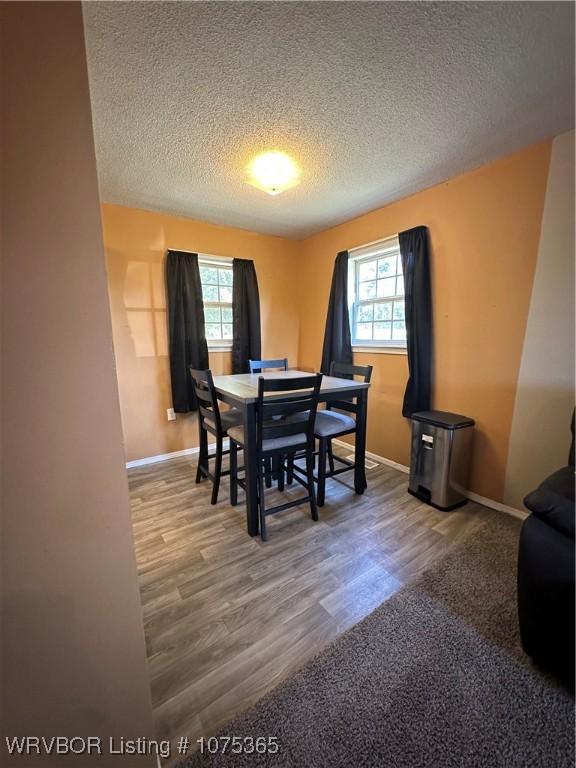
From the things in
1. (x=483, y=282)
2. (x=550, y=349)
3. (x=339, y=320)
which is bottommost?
(x=550, y=349)

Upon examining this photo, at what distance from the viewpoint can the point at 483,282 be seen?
217 centimetres

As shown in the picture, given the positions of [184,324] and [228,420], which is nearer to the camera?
[228,420]

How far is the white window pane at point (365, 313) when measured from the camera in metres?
3.15

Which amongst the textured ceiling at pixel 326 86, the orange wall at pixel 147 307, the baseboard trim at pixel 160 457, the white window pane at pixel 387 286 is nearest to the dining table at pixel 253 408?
the orange wall at pixel 147 307

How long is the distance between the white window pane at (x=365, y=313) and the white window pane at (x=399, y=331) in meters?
0.33

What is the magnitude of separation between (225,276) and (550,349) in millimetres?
3002

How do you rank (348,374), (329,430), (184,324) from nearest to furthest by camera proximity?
(329,430) → (348,374) → (184,324)

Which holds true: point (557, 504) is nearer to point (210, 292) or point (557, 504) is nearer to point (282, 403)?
point (282, 403)

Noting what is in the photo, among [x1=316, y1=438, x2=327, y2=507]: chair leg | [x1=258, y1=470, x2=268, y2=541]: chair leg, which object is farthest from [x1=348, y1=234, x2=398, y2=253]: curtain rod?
[x1=258, y1=470, x2=268, y2=541]: chair leg

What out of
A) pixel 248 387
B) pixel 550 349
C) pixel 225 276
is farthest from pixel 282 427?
pixel 225 276

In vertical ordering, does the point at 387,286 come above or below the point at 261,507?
above

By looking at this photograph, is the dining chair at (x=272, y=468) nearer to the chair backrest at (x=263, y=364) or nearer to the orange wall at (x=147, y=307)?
the chair backrest at (x=263, y=364)

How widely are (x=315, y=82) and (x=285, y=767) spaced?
2.67 meters

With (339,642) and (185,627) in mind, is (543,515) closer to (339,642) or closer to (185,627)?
(339,642)
